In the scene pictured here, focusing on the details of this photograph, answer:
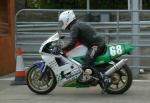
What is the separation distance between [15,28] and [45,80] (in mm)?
3071

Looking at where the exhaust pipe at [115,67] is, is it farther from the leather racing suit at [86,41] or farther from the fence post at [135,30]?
the fence post at [135,30]

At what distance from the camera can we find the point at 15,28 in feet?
42.4

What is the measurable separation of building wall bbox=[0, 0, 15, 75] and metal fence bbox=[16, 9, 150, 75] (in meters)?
0.39

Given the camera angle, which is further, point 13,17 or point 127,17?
point 13,17

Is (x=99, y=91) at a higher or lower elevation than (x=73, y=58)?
lower

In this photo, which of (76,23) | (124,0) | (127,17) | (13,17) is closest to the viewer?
(76,23)

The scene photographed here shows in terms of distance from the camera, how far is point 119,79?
1009 cm

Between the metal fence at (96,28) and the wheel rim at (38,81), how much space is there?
2395 millimetres

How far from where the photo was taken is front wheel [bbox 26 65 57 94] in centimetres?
1018

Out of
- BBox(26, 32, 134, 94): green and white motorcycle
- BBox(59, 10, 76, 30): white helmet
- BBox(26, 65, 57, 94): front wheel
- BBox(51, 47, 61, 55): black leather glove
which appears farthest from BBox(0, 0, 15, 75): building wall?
BBox(59, 10, 76, 30): white helmet

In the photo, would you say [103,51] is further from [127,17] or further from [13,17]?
[13,17]

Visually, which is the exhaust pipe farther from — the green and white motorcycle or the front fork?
the front fork

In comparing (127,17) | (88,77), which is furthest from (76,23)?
(127,17)

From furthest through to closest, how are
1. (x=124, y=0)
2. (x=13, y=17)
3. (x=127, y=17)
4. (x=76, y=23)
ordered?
(x=124, y=0) < (x=13, y=17) < (x=127, y=17) < (x=76, y=23)
